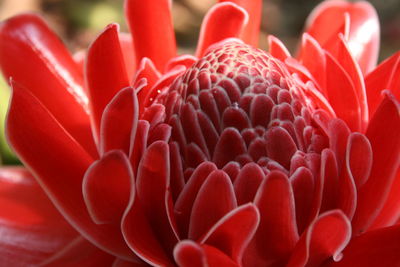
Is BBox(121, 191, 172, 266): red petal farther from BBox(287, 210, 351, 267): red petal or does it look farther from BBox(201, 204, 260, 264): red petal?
BBox(287, 210, 351, 267): red petal

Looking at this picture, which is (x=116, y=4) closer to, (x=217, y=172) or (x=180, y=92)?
(x=180, y=92)

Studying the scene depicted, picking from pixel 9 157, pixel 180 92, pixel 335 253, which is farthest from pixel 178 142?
pixel 9 157

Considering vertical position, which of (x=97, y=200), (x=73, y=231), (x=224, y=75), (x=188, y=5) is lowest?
(x=188, y=5)

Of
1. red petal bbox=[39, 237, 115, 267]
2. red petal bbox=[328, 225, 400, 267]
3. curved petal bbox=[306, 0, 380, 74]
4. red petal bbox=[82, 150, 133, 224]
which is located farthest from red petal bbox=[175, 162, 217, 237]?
curved petal bbox=[306, 0, 380, 74]

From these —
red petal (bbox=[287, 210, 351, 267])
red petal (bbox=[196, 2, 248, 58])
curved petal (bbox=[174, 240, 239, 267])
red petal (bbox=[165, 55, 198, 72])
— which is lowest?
red petal (bbox=[287, 210, 351, 267])

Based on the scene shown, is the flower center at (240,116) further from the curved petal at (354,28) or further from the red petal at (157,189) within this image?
the curved petal at (354,28)

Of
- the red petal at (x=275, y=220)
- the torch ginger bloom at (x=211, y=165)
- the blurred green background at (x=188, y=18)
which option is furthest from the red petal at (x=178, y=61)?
the blurred green background at (x=188, y=18)
